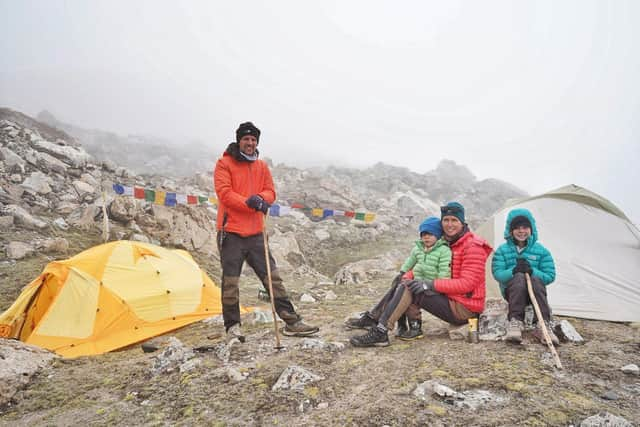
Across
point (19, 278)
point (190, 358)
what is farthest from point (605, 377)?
point (19, 278)

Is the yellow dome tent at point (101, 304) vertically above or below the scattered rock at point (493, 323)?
below

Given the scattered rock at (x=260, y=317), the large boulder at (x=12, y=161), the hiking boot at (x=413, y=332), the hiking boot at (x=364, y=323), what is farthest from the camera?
the large boulder at (x=12, y=161)

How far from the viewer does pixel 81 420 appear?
3188mm

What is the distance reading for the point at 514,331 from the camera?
427 cm

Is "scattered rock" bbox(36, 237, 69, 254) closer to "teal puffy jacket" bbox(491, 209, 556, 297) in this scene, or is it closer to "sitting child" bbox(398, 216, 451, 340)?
"sitting child" bbox(398, 216, 451, 340)

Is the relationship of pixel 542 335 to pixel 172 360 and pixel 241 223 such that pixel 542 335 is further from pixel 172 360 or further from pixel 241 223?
pixel 172 360

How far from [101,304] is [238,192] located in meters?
3.56

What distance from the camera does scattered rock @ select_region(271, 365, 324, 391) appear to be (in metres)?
3.36

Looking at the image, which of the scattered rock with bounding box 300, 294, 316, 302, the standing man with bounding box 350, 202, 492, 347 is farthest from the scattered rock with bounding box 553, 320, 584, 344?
the scattered rock with bounding box 300, 294, 316, 302

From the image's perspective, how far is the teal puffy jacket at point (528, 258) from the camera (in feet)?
15.1

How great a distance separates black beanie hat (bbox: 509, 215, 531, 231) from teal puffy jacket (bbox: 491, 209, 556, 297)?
33 millimetres

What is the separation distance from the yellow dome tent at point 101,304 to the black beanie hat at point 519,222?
238 inches

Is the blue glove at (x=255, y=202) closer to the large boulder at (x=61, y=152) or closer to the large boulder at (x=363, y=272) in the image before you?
the large boulder at (x=363, y=272)

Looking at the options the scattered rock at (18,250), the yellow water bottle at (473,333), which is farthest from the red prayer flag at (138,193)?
the yellow water bottle at (473,333)
